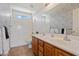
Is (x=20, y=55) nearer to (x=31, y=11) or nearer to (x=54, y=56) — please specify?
(x=54, y=56)

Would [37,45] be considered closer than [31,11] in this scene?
No

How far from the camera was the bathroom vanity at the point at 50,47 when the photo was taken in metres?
1.31

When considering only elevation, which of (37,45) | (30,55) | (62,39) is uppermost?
(62,39)

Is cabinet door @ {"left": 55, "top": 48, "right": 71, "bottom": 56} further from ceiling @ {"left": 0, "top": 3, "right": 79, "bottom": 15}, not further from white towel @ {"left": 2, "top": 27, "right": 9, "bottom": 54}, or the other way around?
white towel @ {"left": 2, "top": 27, "right": 9, "bottom": 54}

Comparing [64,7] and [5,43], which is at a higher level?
[64,7]

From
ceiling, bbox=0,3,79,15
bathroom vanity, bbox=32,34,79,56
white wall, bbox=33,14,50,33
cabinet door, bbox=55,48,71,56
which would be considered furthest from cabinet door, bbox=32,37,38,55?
ceiling, bbox=0,3,79,15

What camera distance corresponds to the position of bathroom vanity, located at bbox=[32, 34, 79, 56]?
131 cm

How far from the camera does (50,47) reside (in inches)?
60.5

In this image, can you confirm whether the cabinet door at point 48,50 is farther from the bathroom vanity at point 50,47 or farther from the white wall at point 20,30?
the white wall at point 20,30

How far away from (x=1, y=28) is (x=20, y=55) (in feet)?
1.64

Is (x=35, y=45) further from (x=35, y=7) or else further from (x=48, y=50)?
(x=35, y=7)

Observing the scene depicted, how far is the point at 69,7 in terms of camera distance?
4.88ft

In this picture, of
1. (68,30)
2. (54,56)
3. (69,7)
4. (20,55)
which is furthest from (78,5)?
(20,55)

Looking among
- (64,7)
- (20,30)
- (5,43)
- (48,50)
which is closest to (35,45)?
(48,50)
